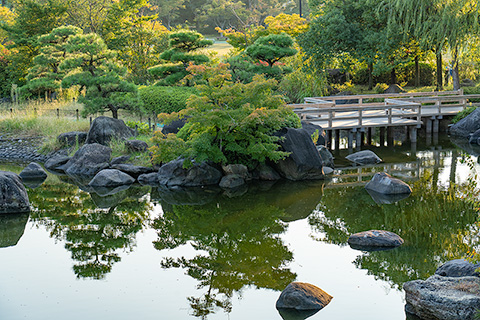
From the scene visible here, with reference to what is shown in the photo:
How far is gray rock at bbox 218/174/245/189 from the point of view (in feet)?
48.5

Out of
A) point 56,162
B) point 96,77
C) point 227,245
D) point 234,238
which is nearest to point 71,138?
point 56,162

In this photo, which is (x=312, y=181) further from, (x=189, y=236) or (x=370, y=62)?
(x=370, y=62)

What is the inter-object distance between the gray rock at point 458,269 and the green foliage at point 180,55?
1620cm

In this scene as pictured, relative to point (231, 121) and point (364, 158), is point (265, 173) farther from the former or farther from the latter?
point (364, 158)

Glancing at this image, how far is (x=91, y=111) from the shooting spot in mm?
→ 18844

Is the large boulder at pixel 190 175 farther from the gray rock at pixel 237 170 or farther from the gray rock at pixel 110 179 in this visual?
the gray rock at pixel 110 179

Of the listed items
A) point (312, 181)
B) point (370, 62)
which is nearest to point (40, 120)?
point (312, 181)

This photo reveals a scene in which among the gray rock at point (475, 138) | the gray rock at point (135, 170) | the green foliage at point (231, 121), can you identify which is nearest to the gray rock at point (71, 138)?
the gray rock at point (135, 170)

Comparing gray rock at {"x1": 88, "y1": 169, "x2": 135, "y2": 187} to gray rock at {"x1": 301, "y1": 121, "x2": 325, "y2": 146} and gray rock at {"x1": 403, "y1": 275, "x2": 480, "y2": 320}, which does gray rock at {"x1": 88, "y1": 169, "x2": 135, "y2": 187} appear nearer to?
gray rock at {"x1": 301, "y1": 121, "x2": 325, "y2": 146}

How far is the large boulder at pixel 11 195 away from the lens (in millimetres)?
12577

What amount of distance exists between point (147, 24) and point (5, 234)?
2151 cm

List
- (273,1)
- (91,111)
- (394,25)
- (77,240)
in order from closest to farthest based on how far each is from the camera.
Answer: (77,240) → (91,111) → (394,25) → (273,1)

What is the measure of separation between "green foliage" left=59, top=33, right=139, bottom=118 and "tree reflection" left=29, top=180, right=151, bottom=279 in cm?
404

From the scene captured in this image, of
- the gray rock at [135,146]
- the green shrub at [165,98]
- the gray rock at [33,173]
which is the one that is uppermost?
the green shrub at [165,98]
